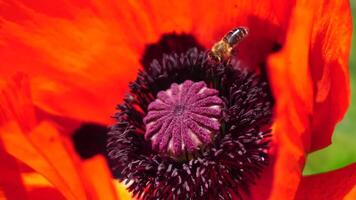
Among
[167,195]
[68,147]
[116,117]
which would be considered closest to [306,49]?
[68,147]

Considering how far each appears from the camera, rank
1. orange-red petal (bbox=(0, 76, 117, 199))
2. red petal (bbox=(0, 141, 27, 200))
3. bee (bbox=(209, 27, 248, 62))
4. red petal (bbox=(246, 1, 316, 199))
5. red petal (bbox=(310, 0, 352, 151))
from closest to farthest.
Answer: red petal (bbox=(246, 1, 316, 199)) < orange-red petal (bbox=(0, 76, 117, 199)) < red petal (bbox=(310, 0, 352, 151)) < red petal (bbox=(0, 141, 27, 200)) < bee (bbox=(209, 27, 248, 62))

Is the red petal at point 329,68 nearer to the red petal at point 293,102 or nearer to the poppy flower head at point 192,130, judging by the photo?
the red petal at point 293,102

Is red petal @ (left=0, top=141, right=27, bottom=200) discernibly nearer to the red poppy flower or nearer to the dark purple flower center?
the red poppy flower

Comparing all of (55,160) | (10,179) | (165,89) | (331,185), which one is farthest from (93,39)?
(331,185)

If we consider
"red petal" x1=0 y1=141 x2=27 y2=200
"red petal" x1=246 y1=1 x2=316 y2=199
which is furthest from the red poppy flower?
"red petal" x1=246 y1=1 x2=316 y2=199

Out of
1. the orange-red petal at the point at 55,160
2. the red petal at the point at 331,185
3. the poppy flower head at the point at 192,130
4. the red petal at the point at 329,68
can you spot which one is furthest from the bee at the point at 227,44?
the orange-red petal at the point at 55,160

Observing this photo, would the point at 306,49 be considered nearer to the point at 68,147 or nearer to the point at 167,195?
the point at 68,147
